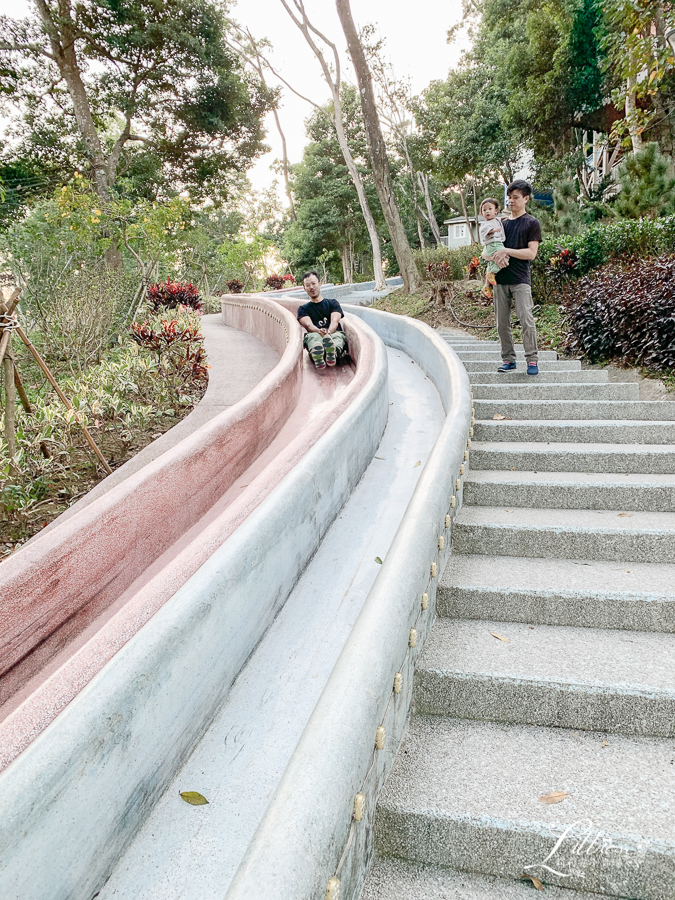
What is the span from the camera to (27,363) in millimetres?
8414

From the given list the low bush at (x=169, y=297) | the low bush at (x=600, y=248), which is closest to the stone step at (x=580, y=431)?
the low bush at (x=600, y=248)

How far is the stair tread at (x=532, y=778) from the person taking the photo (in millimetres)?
1617

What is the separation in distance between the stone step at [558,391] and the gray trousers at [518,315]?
34cm

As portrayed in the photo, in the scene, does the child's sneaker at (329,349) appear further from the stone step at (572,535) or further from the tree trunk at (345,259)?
the tree trunk at (345,259)

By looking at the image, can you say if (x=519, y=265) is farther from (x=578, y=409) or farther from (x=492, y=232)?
(x=578, y=409)

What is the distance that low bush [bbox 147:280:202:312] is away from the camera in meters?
11.9

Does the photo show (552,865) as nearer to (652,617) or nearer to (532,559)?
(652,617)

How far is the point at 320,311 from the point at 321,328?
0.23 meters

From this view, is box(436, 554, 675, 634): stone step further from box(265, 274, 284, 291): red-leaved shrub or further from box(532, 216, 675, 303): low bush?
box(265, 274, 284, 291): red-leaved shrub

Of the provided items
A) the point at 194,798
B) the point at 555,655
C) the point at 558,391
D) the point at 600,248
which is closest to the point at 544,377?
the point at 558,391

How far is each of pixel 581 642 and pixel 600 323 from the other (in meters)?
4.64

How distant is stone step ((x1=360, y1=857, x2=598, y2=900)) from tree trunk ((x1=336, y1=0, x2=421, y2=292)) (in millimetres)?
12105

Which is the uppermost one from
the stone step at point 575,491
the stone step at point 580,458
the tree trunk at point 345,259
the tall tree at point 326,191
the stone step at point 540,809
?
the tall tree at point 326,191

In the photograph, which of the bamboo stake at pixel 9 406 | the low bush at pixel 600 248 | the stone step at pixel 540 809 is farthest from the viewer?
the low bush at pixel 600 248
